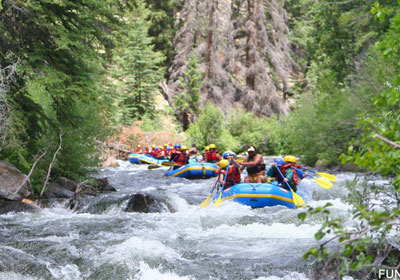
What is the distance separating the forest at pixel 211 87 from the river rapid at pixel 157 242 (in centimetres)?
98

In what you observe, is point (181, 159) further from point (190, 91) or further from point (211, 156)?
point (190, 91)

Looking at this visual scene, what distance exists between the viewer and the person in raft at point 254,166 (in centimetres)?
1053

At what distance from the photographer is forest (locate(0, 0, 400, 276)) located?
3135 millimetres

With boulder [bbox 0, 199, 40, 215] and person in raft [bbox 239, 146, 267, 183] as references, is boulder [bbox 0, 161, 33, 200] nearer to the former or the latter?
boulder [bbox 0, 199, 40, 215]

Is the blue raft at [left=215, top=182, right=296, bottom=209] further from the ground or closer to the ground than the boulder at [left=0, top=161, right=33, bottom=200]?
closer to the ground

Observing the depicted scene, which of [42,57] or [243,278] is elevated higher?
[42,57]

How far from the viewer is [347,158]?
257 centimetres

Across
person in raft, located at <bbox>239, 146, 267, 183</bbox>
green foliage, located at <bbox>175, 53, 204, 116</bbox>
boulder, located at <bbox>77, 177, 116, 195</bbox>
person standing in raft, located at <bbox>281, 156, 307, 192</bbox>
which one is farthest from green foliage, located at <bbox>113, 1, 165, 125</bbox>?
person standing in raft, located at <bbox>281, 156, 307, 192</bbox>

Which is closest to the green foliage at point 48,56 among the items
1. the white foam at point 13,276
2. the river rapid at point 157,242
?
the river rapid at point 157,242

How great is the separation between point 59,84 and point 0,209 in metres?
3.02

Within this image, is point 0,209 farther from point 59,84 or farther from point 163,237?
point 163,237

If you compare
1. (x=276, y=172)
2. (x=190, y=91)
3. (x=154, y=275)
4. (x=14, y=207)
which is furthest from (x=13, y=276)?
(x=190, y=91)

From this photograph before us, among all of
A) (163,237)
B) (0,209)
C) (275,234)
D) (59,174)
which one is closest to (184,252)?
(163,237)

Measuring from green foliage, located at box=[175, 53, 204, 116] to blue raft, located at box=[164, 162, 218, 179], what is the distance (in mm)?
15675
